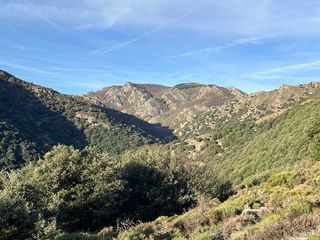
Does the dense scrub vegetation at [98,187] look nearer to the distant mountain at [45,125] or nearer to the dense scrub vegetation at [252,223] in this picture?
the dense scrub vegetation at [252,223]

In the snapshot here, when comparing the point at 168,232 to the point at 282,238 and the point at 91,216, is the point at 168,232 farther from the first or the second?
the point at 91,216

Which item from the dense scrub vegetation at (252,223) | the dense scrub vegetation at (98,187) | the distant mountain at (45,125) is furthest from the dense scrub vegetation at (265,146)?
the distant mountain at (45,125)

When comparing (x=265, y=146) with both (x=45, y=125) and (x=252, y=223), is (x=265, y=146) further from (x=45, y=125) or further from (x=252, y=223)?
(x=45, y=125)

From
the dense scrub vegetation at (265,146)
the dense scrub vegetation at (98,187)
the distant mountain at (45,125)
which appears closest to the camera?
the dense scrub vegetation at (98,187)

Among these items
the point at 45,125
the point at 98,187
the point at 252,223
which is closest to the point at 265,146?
the point at 98,187

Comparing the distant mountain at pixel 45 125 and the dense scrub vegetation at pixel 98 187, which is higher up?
the distant mountain at pixel 45 125

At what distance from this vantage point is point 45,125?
424ft

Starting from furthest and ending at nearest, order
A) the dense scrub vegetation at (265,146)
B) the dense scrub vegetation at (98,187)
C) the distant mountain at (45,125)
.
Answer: the distant mountain at (45,125)
the dense scrub vegetation at (265,146)
the dense scrub vegetation at (98,187)

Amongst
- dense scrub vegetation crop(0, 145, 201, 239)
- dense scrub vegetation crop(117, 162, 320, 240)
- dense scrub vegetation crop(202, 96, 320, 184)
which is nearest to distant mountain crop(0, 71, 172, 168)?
dense scrub vegetation crop(202, 96, 320, 184)

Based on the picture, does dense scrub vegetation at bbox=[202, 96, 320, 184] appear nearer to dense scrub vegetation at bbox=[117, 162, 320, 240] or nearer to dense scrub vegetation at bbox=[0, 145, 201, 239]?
dense scrub vegetation at bbox=[0, 145, 201, 239]

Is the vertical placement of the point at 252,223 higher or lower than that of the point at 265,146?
lower

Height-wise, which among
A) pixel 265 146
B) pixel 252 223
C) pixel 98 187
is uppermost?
pixel 265 146

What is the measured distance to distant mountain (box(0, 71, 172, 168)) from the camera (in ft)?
312

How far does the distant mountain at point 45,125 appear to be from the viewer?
312 feet
